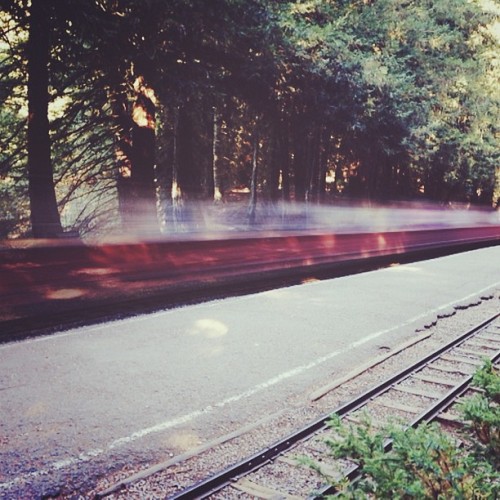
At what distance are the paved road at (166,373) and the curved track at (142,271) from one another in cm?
124

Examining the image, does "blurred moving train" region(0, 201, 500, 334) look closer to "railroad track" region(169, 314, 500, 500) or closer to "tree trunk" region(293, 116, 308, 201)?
"tree trunk" region(293, 116, 308, 201)

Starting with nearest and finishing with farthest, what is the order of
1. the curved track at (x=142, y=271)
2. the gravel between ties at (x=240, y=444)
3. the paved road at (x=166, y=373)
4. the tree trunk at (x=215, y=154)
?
1. the gravel between ties at (x=240, y=444)
2. the paved road at (x=166, y=373)
3. the curved track at (x=142, y=271)
4. the tree trunk at (x=215, y=154)

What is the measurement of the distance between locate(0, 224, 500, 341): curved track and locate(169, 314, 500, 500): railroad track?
17.2 feet

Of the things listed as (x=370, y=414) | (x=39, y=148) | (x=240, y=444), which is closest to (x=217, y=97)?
(x=39, y=148)

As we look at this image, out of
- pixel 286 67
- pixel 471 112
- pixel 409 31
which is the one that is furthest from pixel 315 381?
pixel 471 112

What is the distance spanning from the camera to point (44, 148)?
13.4m

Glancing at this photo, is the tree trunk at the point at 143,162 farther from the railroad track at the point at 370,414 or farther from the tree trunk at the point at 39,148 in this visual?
the railroad track at the point at 370,414

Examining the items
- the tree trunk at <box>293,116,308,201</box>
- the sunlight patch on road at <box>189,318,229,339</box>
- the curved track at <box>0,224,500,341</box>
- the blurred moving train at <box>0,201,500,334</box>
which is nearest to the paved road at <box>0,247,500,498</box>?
the sunlight patch on road at <box>189,318,229,339</box>

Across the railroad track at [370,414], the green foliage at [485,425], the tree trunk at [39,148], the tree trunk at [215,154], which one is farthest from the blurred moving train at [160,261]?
the green foliage at [485,425]

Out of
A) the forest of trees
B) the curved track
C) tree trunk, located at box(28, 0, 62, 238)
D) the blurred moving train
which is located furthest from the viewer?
tree trunk, located at box(28, 0, 62, 238)

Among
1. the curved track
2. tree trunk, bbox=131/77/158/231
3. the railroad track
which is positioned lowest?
the railroad track

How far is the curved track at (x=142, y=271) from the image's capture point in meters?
9.38

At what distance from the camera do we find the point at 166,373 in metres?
6.44

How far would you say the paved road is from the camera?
15.0 ft
